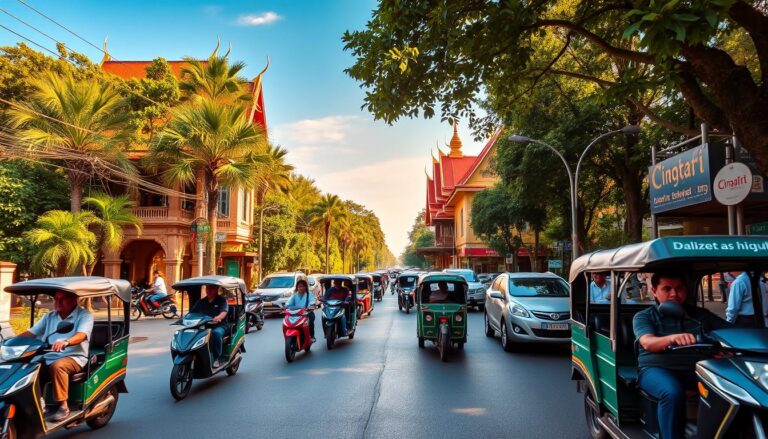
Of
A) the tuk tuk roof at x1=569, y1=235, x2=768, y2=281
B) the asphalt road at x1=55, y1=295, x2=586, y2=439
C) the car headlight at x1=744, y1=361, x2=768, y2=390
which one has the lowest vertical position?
the asphalt road at x1=55, y1=295, x2=586, y2=439

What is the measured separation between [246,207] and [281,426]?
2906 centimetres

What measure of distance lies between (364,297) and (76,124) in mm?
13113

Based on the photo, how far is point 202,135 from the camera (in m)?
20.4

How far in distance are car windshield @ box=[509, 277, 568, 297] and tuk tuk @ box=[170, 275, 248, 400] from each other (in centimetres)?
609

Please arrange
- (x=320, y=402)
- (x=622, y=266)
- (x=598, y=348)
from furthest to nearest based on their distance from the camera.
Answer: (x=320, y=402) < (x=598, y=348) < (x=622, y=266)

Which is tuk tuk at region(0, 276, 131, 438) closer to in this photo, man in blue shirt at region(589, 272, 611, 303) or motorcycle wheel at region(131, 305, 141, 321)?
man in blue shirt at region(589, 272, 611, 303)

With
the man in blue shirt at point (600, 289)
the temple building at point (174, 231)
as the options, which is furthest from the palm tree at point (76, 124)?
the man in blue shirt at point (600, 289)

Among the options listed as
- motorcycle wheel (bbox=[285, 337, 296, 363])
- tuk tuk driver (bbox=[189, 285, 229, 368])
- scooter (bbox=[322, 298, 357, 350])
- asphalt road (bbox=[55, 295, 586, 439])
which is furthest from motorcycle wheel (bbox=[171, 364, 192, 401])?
scooter (bbox=[322, 298, 357, 350])

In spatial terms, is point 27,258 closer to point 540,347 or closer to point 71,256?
point 71,256

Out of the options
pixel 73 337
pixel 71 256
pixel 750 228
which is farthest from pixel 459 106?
pixel 71 256

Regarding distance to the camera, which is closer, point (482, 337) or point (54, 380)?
point (54, 380)

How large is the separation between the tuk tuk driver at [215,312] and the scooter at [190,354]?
14 centimetres

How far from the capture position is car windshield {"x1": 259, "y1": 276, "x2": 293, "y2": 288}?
68.0ft

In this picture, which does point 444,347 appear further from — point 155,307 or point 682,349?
point 155,307
